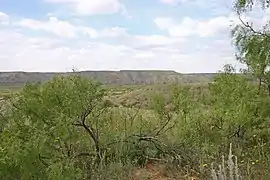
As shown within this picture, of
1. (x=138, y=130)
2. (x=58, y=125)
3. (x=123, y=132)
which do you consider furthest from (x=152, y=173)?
(x=58, y=125)

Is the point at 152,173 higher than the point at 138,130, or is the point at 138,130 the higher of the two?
the point at 138,130

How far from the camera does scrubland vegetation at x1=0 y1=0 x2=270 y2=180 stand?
8.52m

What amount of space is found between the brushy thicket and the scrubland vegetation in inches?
0.6

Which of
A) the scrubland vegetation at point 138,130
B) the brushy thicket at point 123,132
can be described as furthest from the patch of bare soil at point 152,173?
the brushy thicket at point 123,132

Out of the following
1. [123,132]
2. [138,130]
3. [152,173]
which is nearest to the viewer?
[152,173]

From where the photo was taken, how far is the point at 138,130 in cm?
1379

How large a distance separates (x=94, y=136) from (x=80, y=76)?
1719 millimetres

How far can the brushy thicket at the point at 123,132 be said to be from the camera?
27.0 ft

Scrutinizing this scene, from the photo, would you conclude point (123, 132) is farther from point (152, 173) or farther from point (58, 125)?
point (58, 125)

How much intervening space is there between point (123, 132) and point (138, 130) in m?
0.67

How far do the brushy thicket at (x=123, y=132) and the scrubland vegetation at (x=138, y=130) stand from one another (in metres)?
0.02

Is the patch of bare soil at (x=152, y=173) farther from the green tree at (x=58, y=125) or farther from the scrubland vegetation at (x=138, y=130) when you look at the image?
the green tree at (x=58, y=125)

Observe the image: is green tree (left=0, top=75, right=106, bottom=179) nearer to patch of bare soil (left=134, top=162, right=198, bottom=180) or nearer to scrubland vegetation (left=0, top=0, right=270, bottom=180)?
scrubland vegetation (left=0, top=0, right=270, bottom=180)

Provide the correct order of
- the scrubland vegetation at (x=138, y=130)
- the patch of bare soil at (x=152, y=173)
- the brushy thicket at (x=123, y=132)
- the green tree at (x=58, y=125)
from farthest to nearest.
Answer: the patch of bare soil at (x=152, y=173) → the scrubland vegetation at (x=138, y=130) → the brushy thicket at (x=123, y=132) → the green tree at (x=58, y=125)
